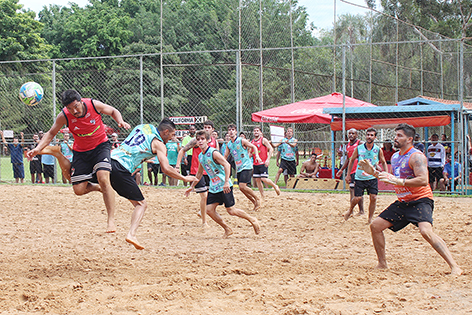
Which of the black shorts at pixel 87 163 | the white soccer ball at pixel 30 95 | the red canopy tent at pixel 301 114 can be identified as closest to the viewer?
the black shorts at pixel 87 163

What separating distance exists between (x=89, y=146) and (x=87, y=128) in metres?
0.25

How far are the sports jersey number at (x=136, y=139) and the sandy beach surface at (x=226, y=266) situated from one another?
1524 mm

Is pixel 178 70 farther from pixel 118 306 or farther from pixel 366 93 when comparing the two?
pixel 118 306

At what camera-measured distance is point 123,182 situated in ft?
20.3

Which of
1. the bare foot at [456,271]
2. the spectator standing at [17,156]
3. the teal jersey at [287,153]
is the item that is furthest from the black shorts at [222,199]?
the spectator standing at [17,156]

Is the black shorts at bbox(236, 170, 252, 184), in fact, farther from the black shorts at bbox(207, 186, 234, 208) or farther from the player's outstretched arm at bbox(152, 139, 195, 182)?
the player's outstretched arm at bbox(152, 139, 195, 182)

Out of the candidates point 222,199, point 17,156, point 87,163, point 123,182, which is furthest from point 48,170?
point 123,182

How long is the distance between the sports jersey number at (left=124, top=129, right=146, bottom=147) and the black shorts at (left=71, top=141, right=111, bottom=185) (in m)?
0.39

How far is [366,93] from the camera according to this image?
71.2 ft

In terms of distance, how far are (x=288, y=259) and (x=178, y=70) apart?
19034 millimetres

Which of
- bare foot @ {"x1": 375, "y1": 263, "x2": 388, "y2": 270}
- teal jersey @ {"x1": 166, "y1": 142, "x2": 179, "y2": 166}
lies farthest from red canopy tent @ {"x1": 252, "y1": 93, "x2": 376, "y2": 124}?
bare foot @ {"x1": 375, "y1": 263, "x2": 388, "y2": 270}

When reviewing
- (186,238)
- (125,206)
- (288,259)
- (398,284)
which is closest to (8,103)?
(125,206)

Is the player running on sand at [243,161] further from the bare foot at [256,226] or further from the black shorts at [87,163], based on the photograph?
the black shorts at [87,163]

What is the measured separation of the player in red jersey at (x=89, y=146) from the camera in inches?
244
